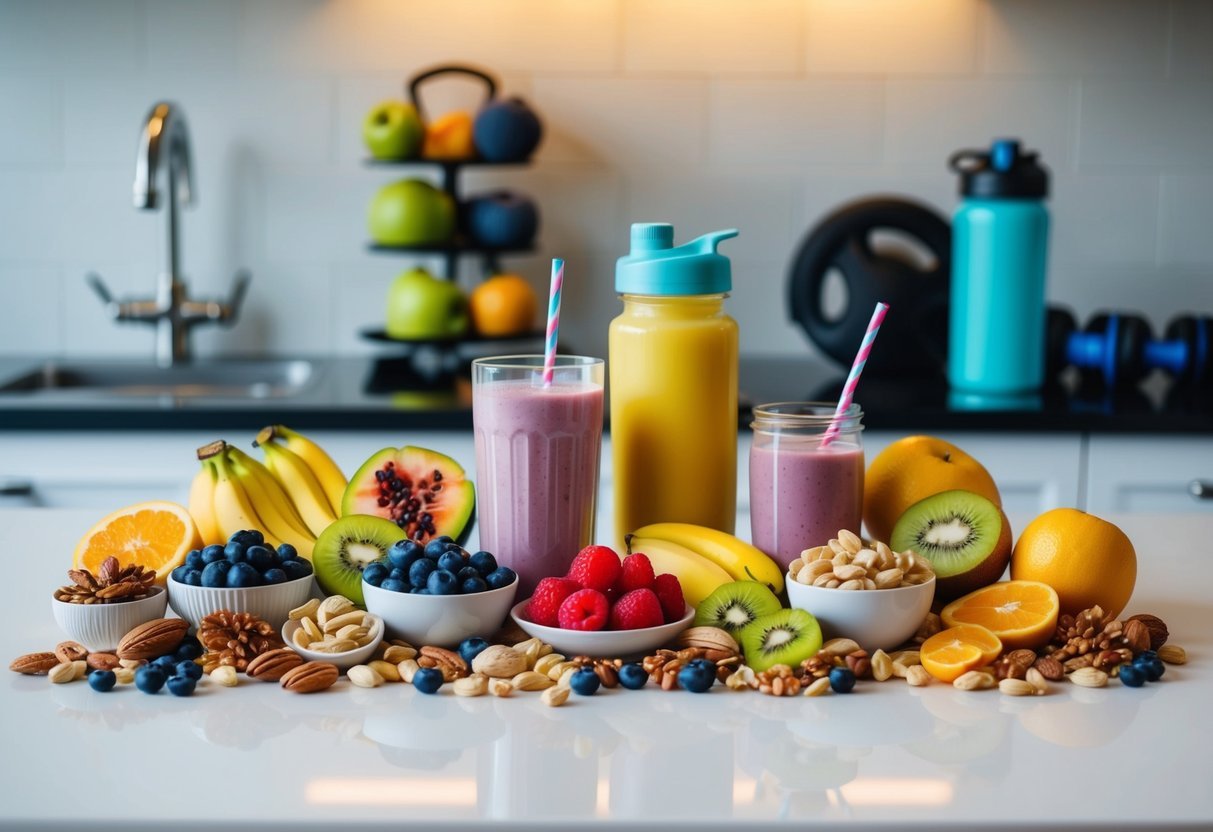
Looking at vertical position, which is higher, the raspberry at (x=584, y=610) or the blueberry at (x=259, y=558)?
the blueberry at (x=259, y=558)

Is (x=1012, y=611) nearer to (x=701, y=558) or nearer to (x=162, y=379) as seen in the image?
(x=701, y=558)

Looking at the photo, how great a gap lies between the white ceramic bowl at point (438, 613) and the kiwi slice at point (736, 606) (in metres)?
0.15

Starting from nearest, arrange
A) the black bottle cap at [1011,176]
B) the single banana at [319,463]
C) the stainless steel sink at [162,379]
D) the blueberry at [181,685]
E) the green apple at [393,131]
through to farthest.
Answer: the blueberry at [181,685]
the single banana at [319,463]
the black bottle cap at [1011,176]
the green apple at [393,131]
the stainless steel sink at [162,379]

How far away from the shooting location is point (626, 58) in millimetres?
2559

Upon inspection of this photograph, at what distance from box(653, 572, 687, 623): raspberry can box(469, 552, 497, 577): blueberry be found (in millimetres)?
128

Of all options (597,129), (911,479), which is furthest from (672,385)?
(597,129)

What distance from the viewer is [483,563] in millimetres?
1028

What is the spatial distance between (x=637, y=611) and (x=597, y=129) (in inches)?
69.0

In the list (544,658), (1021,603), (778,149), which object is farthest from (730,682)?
(778,149)

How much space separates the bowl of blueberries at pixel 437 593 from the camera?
1.00 m

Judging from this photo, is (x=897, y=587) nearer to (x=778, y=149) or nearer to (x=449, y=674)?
(x=449, y=674)

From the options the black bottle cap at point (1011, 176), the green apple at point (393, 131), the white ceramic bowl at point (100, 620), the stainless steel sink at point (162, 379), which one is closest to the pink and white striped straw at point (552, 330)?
the white ceramic bowl at point (100, 620)

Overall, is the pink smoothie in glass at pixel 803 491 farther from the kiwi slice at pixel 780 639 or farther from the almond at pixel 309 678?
the almond at pixel 309 678

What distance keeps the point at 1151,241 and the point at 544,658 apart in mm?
2057
